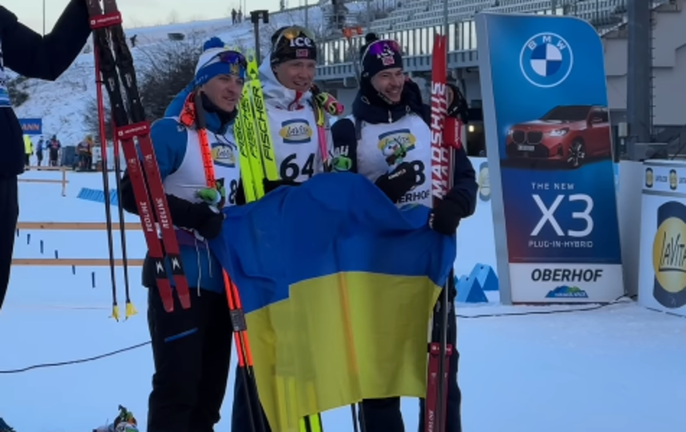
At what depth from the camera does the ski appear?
340 cm

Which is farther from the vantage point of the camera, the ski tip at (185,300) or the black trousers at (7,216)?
the ski tip at (185,300)

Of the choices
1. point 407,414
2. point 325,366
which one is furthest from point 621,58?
point 325,366

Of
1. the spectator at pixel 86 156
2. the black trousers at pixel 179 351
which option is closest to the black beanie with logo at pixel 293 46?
the black trousers at pixel 179 351

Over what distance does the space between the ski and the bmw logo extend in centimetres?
438

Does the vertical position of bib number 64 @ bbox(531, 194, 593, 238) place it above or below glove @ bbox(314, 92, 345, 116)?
below

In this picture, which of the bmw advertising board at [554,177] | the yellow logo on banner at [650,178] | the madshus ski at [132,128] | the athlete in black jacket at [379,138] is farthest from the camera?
the bmw advertising board at [554,177]

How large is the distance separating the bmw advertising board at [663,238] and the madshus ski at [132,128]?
196 inches

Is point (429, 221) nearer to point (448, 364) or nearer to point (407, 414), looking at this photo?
point (448, 364)

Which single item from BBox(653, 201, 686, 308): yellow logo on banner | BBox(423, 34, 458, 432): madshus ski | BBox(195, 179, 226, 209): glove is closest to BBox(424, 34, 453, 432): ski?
BBox(423, 34, 458, 432): madshus ski

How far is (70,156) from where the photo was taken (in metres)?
43.6

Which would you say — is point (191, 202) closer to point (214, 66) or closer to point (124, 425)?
point (214, 66)

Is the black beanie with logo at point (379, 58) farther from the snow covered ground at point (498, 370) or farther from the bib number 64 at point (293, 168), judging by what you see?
the snow covered ground at point (498, 370)

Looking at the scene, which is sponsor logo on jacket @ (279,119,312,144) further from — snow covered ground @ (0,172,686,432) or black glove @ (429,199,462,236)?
snow covered ground @ (0,172,686,432)

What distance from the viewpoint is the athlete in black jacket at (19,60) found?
2855 millimetres
